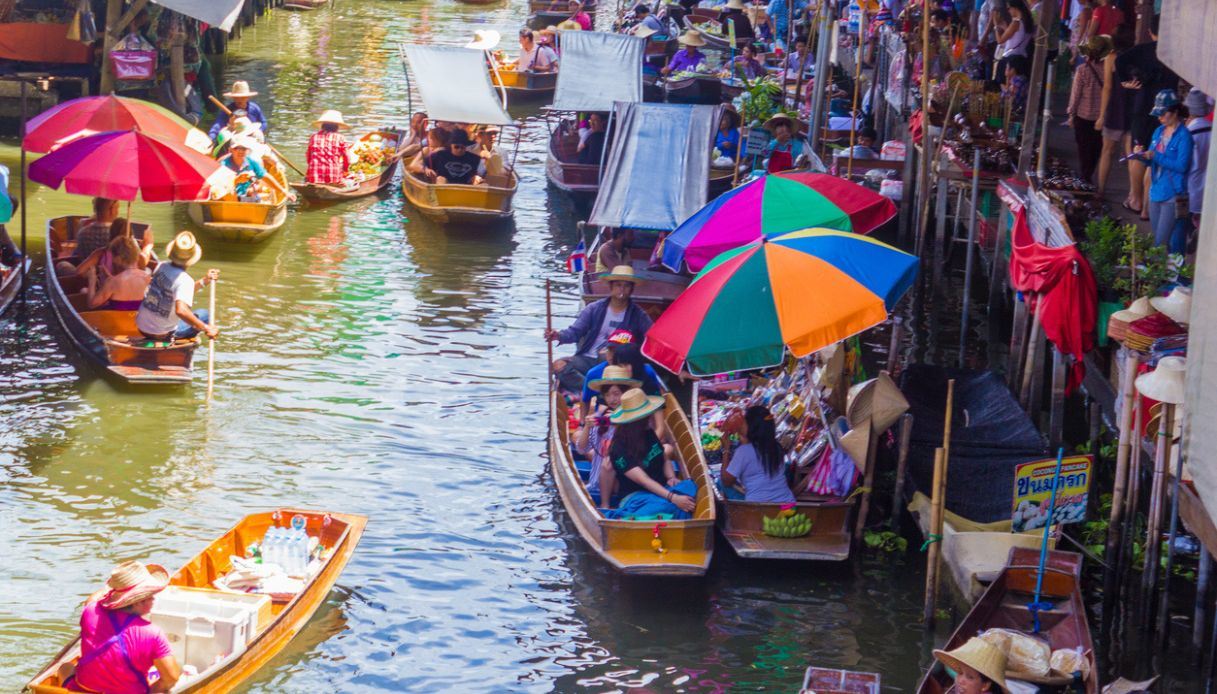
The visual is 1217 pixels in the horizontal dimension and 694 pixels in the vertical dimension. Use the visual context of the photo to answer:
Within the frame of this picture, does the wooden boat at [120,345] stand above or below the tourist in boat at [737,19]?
below

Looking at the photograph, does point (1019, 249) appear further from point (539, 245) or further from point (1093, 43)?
point (539, 245)

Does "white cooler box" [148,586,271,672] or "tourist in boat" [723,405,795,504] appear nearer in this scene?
"white cooler box" [148,586,271,672]

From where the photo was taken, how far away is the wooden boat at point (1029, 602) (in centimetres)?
964

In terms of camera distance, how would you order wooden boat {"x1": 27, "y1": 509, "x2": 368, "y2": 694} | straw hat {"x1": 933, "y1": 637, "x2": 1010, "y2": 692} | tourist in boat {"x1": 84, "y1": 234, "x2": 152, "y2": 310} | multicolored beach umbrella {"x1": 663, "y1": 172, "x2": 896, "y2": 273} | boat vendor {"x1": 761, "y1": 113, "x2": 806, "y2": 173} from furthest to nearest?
boat vendor {"x1": 761, "y1": 113, "x2": 806, "y2": 173} < tourist in boat {"x1": 84, "y1": 234, "x2": 152, "y2": 310} < multicolored beach umbrella {"x1": 663, "y1": 172, "x2": 896, "y2": 273} < wooden boat {"x1": 27, "y1": 509, "x2": 368, "y2": 694} < straw hat {"x1": 933, "y1": 637, "x2": 1010, "y2": 692}

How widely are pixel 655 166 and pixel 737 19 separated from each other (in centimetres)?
1793

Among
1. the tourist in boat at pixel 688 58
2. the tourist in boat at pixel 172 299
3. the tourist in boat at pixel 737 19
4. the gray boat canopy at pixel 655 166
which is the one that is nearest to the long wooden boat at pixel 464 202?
the gray boat canopy at pixel 655 166

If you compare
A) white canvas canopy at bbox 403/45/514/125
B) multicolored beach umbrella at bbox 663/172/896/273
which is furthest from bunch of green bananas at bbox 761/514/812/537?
white canvas canopy at bbox 403/45/514/125

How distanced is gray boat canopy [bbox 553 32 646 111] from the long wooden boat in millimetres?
1988

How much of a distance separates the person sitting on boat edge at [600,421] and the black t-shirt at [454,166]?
31.5 feet

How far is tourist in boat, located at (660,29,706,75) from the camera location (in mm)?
30906

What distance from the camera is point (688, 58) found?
3109 centimetres

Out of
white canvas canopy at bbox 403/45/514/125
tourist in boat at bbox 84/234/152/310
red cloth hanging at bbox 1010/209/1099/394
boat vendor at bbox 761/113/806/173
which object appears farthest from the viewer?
white canvas canopy at bbox 403/45/514/125

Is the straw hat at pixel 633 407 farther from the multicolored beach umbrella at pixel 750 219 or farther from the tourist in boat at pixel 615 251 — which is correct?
the tourist in boat at pixel 615 251

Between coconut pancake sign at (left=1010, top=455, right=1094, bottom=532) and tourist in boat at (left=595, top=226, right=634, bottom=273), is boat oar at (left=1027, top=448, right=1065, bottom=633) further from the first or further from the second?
tourist in boat at (left=595, top=226, right=634, bottom=273)
